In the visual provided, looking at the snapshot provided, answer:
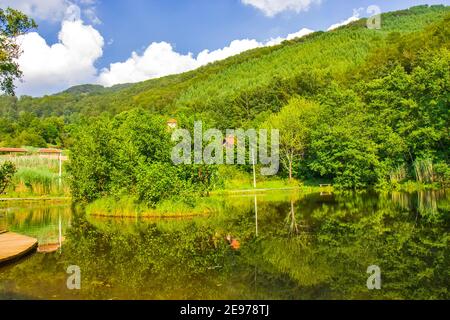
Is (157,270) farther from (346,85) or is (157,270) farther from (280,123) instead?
(346,85)

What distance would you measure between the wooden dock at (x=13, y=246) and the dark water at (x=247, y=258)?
0.98 feet

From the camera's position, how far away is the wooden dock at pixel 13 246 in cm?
1080

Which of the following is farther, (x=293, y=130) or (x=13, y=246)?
(x=293, y=130)

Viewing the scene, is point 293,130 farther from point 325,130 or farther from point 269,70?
point 269,70

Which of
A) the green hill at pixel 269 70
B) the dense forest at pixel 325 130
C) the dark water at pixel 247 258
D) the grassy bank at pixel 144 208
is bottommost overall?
the dark water at pixel 247 258

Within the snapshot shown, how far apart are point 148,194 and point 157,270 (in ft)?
32.0

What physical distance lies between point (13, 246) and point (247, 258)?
6.55m

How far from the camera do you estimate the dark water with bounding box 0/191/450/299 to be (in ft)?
26.1

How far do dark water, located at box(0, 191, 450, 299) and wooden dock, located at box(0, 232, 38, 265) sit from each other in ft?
0.98

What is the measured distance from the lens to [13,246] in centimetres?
1184

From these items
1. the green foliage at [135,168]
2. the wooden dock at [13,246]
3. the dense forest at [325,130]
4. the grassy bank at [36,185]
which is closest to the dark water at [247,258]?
the wooden dock at [13,246]

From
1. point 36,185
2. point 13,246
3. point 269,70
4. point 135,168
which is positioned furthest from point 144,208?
point 269,70

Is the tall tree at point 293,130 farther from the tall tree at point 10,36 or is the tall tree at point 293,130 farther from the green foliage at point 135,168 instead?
the tall tree at point 10,36

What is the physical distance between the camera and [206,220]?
1775 cm
